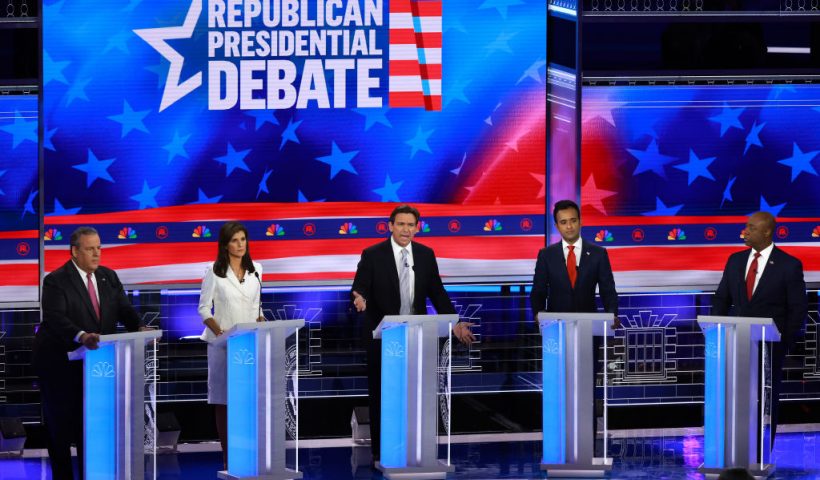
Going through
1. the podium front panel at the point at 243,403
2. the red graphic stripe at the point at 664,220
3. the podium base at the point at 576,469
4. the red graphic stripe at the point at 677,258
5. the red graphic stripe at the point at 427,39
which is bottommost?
the podium base at the point at 576,469

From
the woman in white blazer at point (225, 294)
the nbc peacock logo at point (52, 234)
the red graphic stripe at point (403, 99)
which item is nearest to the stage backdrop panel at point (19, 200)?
the nbc peacock logo at point (52, 234)

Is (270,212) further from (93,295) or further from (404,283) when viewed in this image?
(93,295)

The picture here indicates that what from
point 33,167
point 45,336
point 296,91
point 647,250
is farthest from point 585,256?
point 33,167

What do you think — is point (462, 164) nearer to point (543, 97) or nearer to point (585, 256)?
point (543, 97)

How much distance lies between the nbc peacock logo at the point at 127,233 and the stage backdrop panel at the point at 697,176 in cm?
302

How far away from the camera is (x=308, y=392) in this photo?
8.78 metres

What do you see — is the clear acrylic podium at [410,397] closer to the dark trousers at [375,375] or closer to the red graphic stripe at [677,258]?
the dark trousers at [375,375]

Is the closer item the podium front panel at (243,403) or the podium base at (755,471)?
the podium front panel at (243,403)

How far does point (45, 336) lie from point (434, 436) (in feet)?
6.92

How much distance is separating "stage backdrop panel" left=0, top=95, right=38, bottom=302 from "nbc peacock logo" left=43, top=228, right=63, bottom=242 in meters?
0.10

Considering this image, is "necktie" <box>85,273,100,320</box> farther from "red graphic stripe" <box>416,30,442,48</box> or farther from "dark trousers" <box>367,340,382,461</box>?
"red graphic stripe" <box>416,30,442,48</box>

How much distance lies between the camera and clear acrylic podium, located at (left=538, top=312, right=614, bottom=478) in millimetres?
7035

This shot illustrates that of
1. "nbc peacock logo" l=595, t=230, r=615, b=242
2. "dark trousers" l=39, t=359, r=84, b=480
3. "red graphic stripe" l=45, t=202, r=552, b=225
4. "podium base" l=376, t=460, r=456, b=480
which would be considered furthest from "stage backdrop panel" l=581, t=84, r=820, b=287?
"dark trousers" l=39, t=359, r=84, b=480

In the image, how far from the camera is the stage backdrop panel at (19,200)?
27.4 feet
